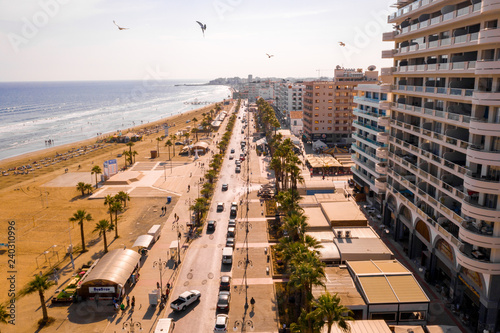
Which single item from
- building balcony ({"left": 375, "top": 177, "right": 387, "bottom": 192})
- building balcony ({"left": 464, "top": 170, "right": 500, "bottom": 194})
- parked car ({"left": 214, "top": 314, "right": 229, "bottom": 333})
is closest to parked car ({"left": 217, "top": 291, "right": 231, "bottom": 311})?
parked car ({"left": 214, "top": 314, "right": 229, "bottom": 333})

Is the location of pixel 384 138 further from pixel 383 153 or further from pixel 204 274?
pixel 204 274

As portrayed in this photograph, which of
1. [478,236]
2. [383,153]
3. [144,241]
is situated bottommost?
[144,241]

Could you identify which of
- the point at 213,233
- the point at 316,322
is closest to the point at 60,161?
the point at 213,233

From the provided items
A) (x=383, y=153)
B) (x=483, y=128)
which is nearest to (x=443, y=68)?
(x=483, y=128)

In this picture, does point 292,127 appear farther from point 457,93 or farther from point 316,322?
point 316,322

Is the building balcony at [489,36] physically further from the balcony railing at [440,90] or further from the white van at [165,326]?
the white van at [165,326]

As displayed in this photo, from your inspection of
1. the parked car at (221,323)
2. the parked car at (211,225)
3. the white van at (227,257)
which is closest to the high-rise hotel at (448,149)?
the parked car at (221,323)
